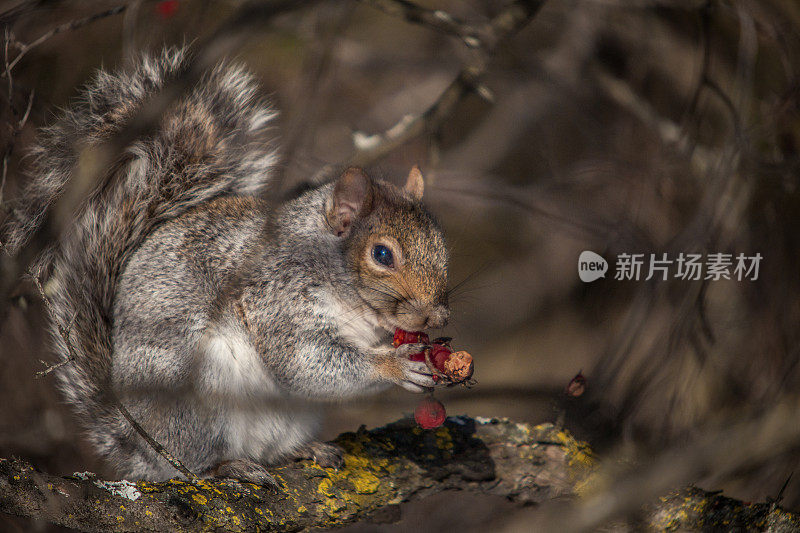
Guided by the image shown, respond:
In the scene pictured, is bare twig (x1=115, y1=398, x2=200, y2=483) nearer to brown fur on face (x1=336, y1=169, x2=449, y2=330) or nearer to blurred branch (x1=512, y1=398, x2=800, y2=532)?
brown fur on face (x1=336, y1=169, x2=449, y2=330)

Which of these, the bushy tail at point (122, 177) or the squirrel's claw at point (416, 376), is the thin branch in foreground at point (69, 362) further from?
the squirrel's claw at point (416, 376)

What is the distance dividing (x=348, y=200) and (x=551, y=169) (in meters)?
0.29

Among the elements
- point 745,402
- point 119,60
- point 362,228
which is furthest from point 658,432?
point 119,60

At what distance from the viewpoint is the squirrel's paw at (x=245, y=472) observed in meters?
0.92

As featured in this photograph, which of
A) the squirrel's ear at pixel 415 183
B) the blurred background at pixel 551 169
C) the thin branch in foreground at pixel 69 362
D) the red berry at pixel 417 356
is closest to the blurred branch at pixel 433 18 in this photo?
the blurred background at pixel 551 169

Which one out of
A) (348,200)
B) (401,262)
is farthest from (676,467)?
(348,200)

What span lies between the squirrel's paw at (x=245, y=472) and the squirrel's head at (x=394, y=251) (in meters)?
0.32

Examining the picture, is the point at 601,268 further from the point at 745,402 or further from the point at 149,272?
the point at 149,272

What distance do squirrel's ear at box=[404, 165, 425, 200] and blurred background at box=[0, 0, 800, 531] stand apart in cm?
2

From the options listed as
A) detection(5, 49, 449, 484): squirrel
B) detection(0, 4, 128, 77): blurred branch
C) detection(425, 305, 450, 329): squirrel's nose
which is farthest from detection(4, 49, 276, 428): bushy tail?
detection(425, 305, 450, 329): squirrel's nose

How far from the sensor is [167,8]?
803 millimetres

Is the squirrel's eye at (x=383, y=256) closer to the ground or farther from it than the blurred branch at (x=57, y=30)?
closer to the ground

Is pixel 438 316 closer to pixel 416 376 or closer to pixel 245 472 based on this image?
pixel 416 376

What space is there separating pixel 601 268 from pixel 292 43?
551 millimetres
